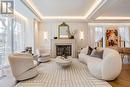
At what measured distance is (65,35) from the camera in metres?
10.1

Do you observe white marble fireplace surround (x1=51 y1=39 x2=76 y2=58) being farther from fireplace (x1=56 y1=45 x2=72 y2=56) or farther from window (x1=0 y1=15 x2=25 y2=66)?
window (x1=0 y1=15 x2=25 y2=66)

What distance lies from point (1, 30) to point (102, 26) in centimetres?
698

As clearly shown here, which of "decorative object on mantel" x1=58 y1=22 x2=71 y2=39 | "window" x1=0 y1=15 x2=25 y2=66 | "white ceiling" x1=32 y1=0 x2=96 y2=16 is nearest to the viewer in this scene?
"white ceiling" x1=32 y1=0 x2=96 y2=16

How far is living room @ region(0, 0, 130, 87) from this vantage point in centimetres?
532

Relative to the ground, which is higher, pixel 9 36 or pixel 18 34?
pixel 18 34

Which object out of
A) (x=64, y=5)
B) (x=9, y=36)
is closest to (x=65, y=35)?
(x=64, y=5)

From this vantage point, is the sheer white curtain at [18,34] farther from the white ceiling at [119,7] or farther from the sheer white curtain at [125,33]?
the sheer white curtain at [125,33]

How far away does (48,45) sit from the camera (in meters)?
10.2

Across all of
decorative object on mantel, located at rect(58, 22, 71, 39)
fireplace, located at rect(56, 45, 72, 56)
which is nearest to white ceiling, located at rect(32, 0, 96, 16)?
decorative object on mantel, located at rect(58, 22, 71, 39)

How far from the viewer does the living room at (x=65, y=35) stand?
532cm

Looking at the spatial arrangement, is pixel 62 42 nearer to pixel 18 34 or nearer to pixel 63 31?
pixel 63 31

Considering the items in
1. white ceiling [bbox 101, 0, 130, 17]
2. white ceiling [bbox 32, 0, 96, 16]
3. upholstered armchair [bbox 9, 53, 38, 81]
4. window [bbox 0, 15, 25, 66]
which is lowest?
upholstered armchair [bbox 9, 53, 38, 81]

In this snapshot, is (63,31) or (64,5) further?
(63,31)

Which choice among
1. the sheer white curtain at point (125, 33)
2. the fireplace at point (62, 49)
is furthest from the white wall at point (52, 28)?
the sheer white curtain at point (125, 33)
